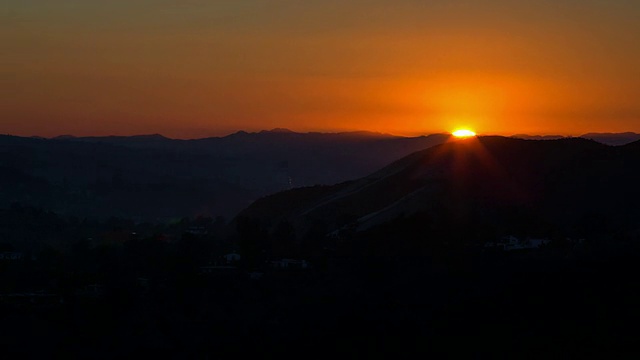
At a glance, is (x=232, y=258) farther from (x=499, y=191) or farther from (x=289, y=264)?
(x=499, y=191)

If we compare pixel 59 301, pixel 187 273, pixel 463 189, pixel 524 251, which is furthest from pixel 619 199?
pixel 59 301

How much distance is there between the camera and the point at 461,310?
30219 millimetres

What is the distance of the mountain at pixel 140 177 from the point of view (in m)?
126

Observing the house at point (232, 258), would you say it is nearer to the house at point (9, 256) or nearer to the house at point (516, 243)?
the house at point (9, 256)

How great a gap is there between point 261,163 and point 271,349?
17095 cm

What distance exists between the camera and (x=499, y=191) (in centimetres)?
5944

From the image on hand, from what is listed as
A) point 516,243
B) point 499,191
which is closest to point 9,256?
point 499,191

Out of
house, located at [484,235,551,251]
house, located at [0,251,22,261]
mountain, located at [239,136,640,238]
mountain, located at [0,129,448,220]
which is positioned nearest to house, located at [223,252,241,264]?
Result: mountain, located at [239,136,640,238]

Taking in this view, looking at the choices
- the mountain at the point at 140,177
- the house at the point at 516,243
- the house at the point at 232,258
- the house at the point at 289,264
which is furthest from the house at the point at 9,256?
the mountain at the point at 140,177

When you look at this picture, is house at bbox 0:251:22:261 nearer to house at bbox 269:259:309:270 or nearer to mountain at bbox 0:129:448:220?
house at bbox 269:259:309:270

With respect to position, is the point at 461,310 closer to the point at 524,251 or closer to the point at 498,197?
the point at 524,251

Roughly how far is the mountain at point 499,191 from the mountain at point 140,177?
169ft

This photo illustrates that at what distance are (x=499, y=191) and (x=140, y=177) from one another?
101 meters

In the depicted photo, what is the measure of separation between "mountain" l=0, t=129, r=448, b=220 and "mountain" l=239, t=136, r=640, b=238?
51587mm
